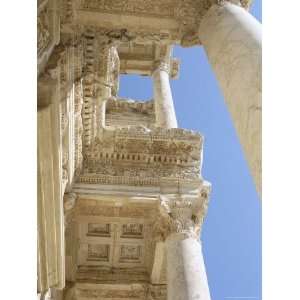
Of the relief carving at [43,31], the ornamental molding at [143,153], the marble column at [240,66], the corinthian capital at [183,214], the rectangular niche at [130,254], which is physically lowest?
the rectangular niche at [130,254]

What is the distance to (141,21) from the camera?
8.55 m

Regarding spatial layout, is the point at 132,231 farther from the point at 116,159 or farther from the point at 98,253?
the point at 116,159

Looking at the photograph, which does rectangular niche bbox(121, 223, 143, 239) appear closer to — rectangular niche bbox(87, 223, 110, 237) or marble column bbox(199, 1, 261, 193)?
rectangular niche bbox(87, 223, 110, 237)

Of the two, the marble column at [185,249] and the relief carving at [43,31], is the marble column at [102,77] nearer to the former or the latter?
the relief carving at [43,31]

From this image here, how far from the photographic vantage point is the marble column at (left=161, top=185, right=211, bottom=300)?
31.4 feet

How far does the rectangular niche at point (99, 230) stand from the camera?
13.6 m

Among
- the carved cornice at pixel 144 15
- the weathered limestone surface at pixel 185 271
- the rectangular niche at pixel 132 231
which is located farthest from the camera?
the rectangular niche at pixel 132 231

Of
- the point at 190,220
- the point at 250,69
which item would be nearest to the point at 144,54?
the point at 190,220

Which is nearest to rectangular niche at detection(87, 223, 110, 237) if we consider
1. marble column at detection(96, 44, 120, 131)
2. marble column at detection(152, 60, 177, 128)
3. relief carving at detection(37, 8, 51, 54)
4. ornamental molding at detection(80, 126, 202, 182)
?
ornamental molding at detection(80, 126, 202, 182)

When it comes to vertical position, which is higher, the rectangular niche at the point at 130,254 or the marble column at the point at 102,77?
the marble column at the point at 102,77

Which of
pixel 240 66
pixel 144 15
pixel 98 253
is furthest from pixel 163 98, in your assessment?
pixel 240 66

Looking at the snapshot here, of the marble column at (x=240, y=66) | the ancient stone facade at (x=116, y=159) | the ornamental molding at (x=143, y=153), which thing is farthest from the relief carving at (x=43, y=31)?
the ornamental molding at (x=143, y=153)
